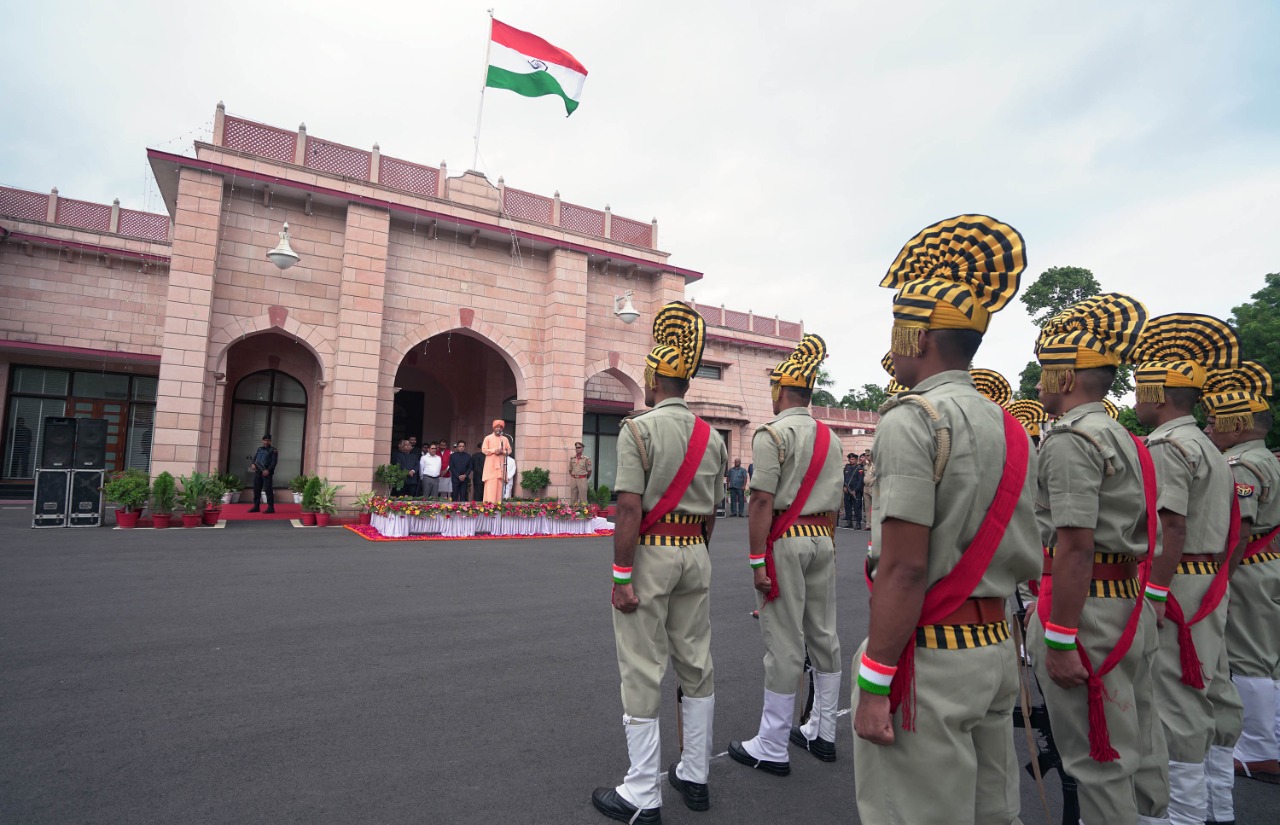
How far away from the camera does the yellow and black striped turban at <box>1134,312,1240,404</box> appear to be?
3389 mm

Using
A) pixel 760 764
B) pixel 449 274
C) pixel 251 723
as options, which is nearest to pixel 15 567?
pixel 251 723

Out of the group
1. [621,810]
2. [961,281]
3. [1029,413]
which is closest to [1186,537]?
[961,281]

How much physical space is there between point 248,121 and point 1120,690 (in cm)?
1579

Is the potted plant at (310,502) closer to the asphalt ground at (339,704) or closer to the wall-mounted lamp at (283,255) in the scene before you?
the wall-mounted lamp at (283,255)

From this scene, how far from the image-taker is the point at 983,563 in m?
1.68

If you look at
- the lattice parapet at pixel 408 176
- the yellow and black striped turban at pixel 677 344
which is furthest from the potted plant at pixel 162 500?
the yellow and black striped turban at pixel 677 344

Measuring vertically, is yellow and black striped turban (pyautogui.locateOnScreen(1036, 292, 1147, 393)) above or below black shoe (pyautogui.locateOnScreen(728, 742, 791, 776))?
above

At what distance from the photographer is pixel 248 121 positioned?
42.4 feet

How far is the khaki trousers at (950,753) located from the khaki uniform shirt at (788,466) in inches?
69.9

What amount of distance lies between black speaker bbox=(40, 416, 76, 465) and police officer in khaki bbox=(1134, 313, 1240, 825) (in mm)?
14599

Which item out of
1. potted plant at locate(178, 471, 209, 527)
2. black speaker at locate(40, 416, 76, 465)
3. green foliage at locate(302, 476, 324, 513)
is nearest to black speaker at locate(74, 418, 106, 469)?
black speaker at locate(40, 416, 76, 465)

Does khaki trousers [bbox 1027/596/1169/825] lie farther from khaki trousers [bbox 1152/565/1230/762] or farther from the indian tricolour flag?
the indian tricolour flag

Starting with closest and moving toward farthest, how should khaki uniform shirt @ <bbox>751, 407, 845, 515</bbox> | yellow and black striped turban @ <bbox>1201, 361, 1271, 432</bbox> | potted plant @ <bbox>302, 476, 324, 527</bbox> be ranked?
1. khaki uniform shirt @ <bbox>751, 407, 845, 515</bbox>
2. yellow and black striped turban @ <bbox>1201, 361, 1271, 432</bbox>
3. potted plant @ <bbox>302, 476, 324, 527</bbox>

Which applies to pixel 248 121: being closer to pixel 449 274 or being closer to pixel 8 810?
pixel 449 274
